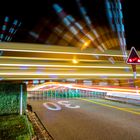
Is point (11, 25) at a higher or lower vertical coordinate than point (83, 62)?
higher

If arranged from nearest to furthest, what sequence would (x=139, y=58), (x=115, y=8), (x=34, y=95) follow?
(x=139, y=58) → (x=115, y=8) → (x=34, y=95)

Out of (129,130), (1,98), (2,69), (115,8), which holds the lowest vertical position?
(129,130)

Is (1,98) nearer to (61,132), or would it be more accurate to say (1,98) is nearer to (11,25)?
(61,132)

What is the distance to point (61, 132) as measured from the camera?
657 cm

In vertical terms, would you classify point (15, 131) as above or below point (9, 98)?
below

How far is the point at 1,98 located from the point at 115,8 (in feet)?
22.9

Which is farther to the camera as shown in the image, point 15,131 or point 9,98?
point 9,98

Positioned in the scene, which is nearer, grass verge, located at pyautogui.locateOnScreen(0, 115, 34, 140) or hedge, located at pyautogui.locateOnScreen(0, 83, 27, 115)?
grass verge, located at pyautogui.locateOnScreen(0, 115, 34, 140)

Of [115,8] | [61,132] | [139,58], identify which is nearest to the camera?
[139,58]

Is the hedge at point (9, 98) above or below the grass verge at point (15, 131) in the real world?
above

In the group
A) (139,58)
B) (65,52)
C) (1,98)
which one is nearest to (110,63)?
(65,52)

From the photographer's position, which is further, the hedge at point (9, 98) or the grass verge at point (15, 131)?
the hedge at point (9, 98)

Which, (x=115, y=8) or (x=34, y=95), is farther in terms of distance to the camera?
(x=34, y=95)

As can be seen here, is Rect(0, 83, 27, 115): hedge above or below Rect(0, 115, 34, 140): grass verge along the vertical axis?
above
